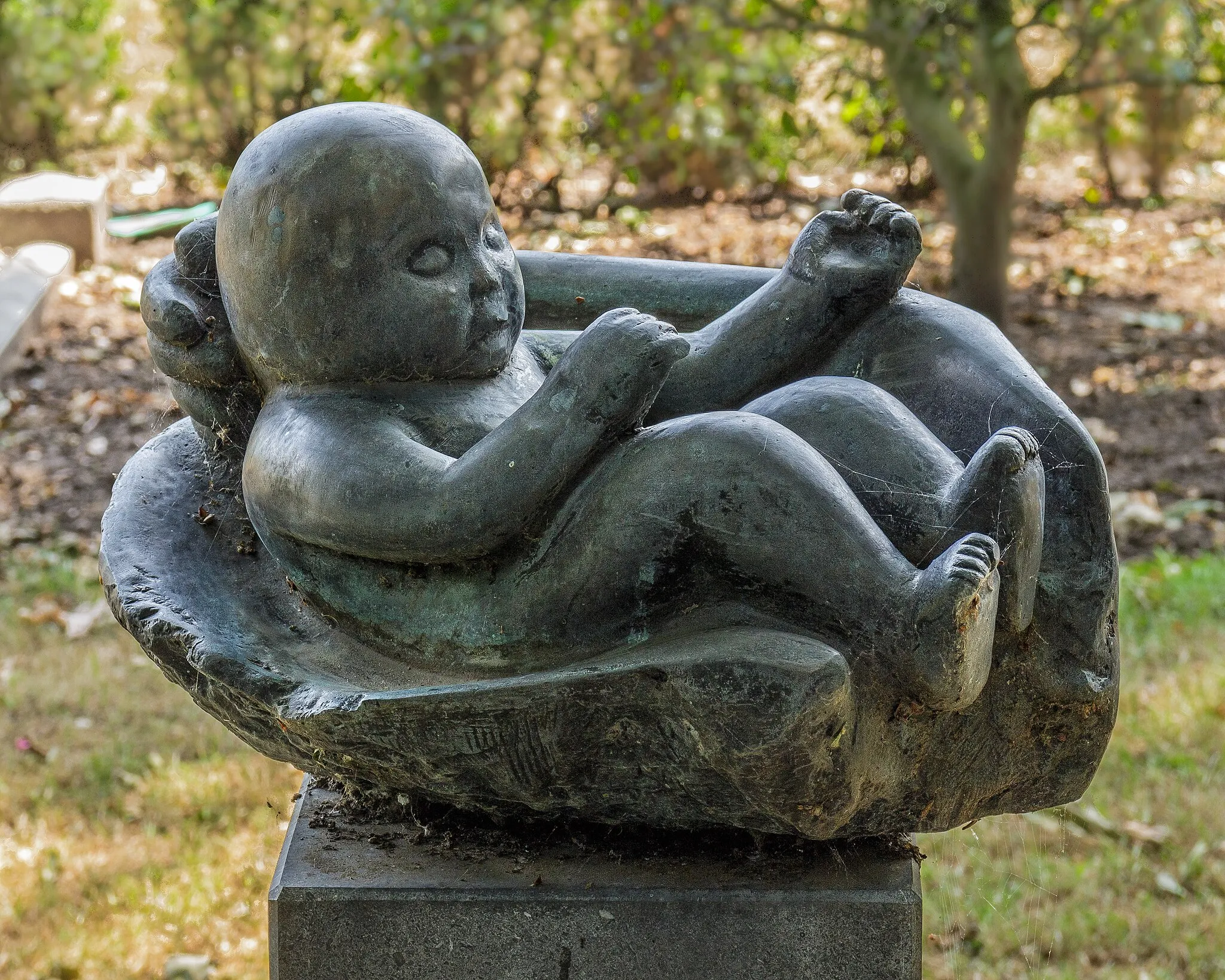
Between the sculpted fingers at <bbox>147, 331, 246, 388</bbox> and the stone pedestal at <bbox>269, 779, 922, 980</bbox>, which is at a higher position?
the sculpted fingers at <bbox>147, 331, 246, 388</bbox>

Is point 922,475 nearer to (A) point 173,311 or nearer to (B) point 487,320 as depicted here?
(B) point 487,320

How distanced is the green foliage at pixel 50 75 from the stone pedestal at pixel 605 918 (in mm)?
9506

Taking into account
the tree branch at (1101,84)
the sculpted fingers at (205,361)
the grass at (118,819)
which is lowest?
the grass at (118,819)

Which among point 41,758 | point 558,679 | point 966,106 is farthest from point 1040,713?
point 966,106

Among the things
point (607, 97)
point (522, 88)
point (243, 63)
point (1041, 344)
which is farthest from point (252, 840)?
point (243, 63)

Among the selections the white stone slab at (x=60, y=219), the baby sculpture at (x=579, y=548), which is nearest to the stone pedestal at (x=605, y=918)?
the baby sculpture at (x=579, y=548)

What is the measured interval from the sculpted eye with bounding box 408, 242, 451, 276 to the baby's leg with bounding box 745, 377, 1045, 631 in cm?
51

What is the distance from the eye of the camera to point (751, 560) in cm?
197

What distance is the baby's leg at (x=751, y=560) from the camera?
6.21ft

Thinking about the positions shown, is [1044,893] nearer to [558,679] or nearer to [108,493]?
[558,679]

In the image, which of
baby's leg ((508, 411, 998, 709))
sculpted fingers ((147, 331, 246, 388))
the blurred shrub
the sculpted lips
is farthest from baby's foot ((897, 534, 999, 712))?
the blurred shrub

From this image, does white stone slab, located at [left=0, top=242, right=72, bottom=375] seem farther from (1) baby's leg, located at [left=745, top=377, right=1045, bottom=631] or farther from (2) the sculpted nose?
(1) baby's leg, located at [left=745, top=377, right=1045, bottom=631]

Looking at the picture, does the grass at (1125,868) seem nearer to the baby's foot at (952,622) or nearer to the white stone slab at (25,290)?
the baby's foot at (952,622)

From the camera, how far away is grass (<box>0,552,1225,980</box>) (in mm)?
3426
